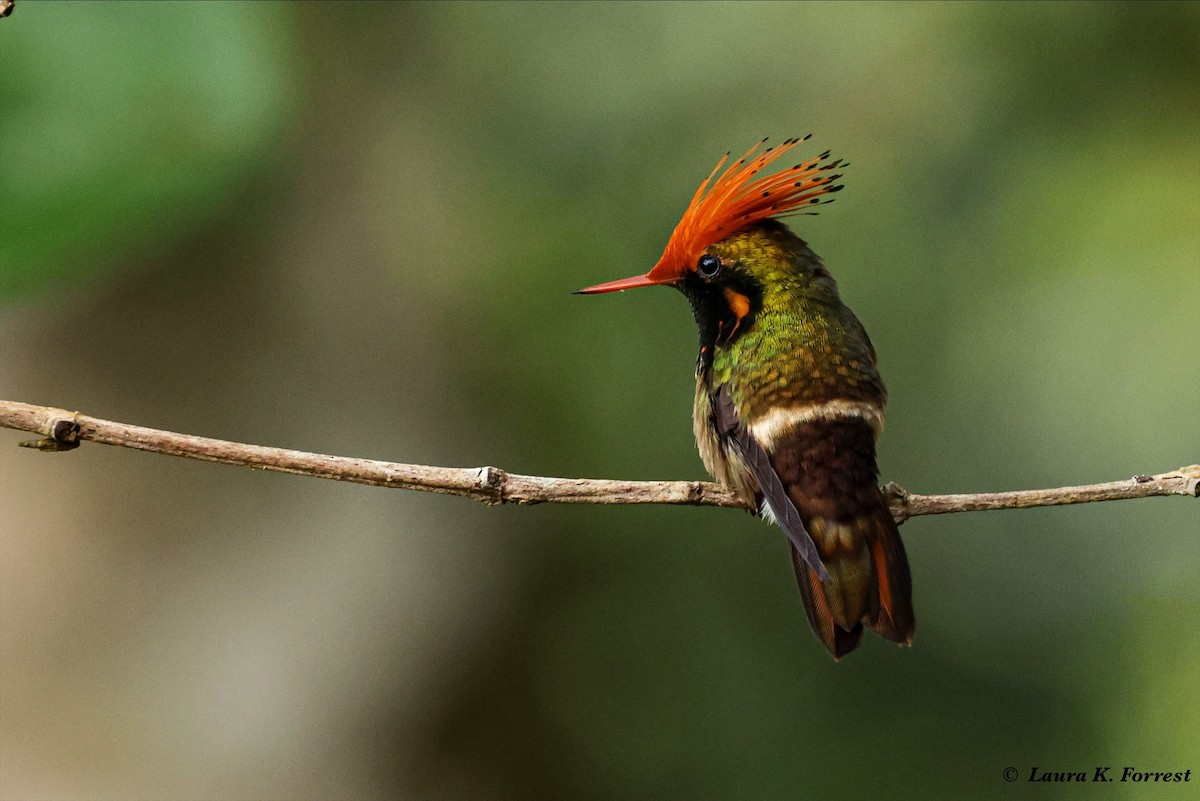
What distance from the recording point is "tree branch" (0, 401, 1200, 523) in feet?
4.76

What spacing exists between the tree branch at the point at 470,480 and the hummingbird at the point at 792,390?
98 millimetres

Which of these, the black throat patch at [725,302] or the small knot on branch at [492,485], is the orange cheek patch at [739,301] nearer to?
the black throat patch at [725,302]

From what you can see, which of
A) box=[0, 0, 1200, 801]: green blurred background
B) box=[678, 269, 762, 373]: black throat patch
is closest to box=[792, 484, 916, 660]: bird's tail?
box=[678, 269, 762, 373]: black throat patch

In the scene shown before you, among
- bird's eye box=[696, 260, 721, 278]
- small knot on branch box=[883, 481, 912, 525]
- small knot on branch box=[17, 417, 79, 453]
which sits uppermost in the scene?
bird's eye box=[696, 260, 721, 278]

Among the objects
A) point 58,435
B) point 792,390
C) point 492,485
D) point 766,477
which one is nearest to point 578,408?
point 792,390

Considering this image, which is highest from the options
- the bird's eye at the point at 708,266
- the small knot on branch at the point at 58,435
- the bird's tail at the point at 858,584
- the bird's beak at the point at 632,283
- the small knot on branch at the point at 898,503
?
the bird's eye at the point at 708,266

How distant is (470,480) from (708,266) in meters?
0.62

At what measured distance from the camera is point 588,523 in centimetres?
287

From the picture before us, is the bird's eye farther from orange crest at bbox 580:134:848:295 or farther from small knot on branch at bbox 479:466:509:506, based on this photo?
small knot on branch at bbox 479:466:509:506

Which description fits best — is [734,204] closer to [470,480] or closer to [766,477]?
[766,477]

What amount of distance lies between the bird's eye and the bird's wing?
191 millimetres

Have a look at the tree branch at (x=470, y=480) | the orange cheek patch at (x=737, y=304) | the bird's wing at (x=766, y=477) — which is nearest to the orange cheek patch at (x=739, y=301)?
the orange cheek patch at (x=737, y=304)

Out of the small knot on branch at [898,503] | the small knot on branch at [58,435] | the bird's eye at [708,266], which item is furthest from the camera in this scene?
the bird's eye at [708,266]

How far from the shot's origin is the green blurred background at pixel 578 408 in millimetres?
2602
